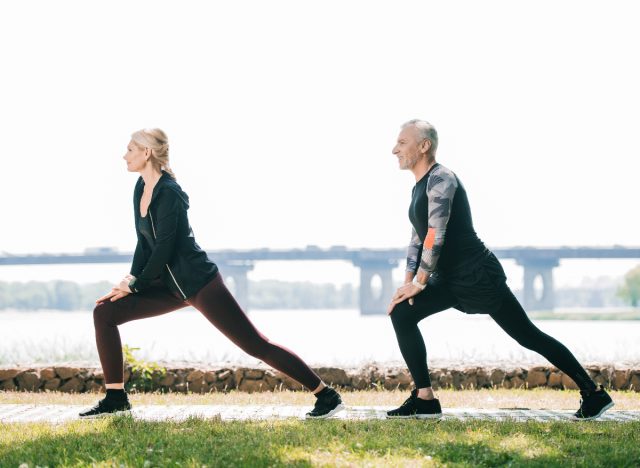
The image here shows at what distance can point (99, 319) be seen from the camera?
5.74m

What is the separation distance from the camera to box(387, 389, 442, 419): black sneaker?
18.8ft

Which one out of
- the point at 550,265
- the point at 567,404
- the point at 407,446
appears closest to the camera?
the point at 407,446

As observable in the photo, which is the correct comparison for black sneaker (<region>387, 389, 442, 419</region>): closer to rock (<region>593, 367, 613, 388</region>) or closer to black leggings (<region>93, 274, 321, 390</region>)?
black leggings (<region>93, 274, 321, 390</region>)

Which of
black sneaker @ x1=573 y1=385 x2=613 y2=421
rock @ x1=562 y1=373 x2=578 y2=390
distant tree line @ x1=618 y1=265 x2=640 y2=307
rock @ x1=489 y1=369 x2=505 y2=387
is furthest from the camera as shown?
distant tree line @ x1=618 y1=265 x2=640 y2=307

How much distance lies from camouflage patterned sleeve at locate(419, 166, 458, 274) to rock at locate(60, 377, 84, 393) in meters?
5.04

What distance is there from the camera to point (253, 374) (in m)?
9.30

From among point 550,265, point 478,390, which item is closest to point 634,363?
point 478,390

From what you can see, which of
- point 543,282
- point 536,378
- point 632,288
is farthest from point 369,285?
point 536,378

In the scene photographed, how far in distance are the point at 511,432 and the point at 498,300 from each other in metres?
0.90

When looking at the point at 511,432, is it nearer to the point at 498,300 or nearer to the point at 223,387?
the point at 498,300

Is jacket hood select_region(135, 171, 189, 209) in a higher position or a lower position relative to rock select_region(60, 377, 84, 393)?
higher

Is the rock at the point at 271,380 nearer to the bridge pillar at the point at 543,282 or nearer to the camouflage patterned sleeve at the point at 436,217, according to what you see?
the camouflage patterned sleeve at the point at 436,217

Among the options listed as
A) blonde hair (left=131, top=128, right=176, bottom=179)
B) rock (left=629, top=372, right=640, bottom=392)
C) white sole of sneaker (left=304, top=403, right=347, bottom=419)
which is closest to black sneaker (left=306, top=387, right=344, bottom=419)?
white sole of sneaker (left=304, top=403, right=347, bottom=419)

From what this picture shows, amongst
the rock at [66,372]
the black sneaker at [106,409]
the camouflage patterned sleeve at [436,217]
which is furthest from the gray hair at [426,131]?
the rock at [66,372]
